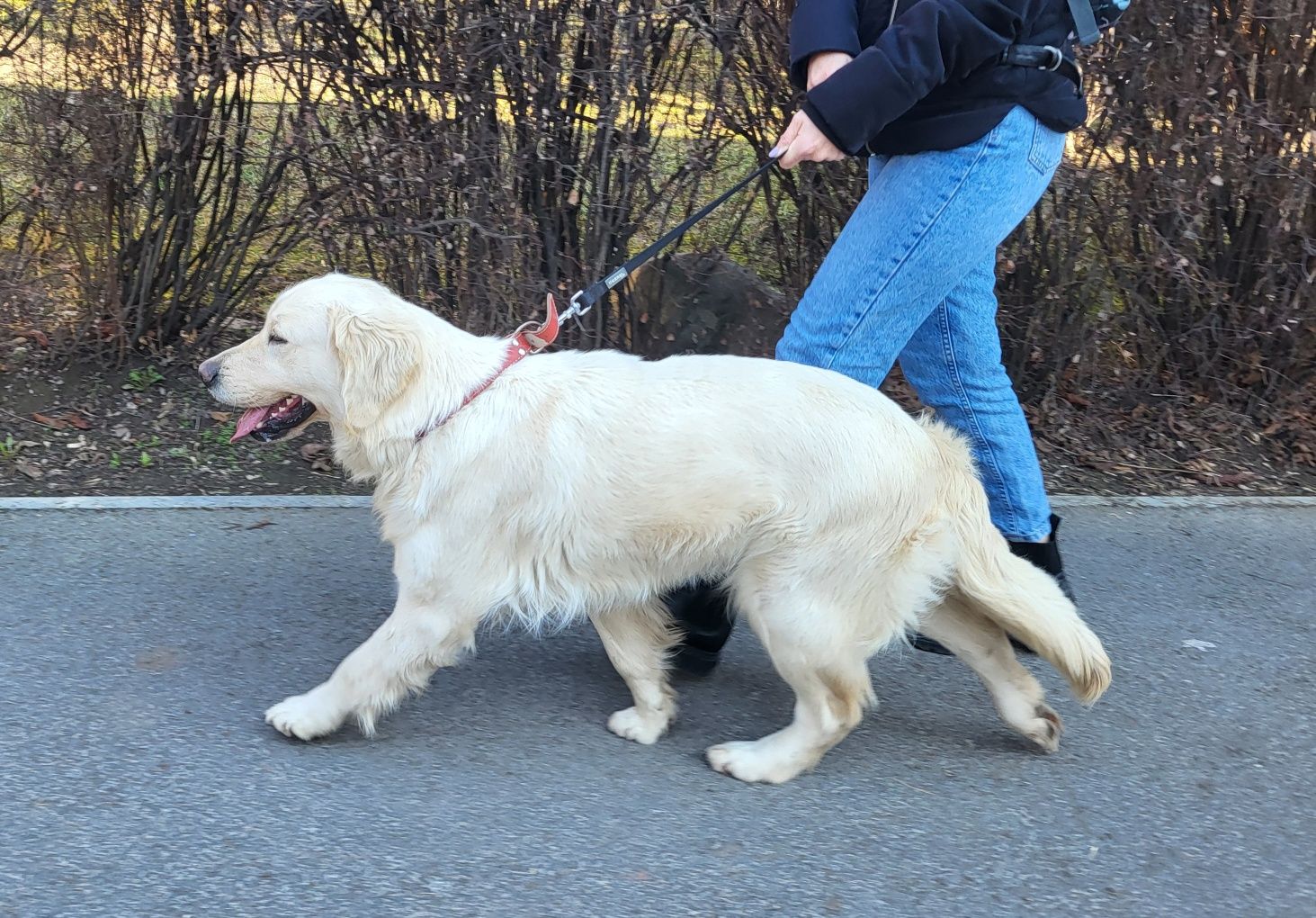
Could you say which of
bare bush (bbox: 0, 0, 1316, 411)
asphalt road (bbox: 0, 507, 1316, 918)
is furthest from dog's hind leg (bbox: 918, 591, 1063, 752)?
bare bush (bbox: 0, 0, 1316, 411)

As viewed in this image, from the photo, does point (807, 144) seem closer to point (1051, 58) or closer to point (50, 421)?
point (1051, 58)

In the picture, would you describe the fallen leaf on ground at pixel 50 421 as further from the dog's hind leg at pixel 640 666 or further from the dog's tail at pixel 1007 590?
the dog's tail at pixel 1007 590

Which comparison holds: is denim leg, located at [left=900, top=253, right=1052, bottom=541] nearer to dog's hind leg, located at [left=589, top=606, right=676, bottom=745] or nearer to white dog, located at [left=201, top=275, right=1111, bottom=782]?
white dog, located at [left=201, top=275, right=1111, bottom=782]

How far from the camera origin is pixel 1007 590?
2.77 m

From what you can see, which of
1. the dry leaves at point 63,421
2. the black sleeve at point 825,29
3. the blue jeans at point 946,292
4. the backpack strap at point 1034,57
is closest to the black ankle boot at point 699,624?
the blue jeans at point 946,292

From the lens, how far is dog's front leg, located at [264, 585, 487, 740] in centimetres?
271

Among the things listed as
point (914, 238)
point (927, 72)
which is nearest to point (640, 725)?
point (914, 238)

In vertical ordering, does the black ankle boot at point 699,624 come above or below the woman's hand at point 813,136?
below

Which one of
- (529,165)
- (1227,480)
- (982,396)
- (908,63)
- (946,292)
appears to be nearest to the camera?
(908,63)

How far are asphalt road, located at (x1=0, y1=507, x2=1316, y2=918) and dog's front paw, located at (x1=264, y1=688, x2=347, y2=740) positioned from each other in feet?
0.19

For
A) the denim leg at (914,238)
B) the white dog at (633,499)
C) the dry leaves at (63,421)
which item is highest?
the denim leg at (914,238)

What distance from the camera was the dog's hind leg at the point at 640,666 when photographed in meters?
3.01

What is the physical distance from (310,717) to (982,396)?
2.00 metres

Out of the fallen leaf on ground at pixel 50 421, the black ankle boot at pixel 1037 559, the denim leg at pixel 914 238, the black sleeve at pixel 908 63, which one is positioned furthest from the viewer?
the fallen leaf on ground at pixel 50 421
